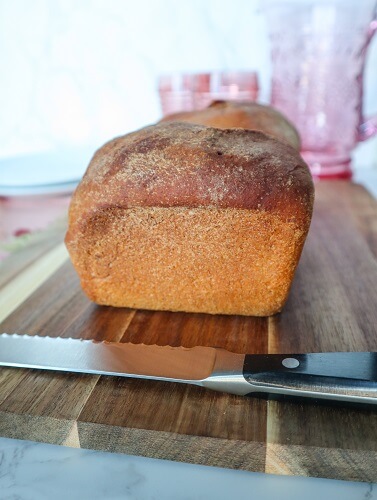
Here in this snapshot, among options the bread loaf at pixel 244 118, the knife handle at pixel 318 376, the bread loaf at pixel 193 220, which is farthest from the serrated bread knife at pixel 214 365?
the bread loaf at pixel 244 118

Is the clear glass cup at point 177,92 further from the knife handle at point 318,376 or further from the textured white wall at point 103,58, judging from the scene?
the knife handle at point 318,376

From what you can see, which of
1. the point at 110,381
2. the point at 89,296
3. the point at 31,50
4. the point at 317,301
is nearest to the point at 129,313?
the point at 89,296

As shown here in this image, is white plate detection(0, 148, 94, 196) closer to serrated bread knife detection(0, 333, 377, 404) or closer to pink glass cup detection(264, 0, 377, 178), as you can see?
pink glass cup detection(264, 0, 377, 178)

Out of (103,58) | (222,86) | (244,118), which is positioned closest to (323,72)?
(222,86)

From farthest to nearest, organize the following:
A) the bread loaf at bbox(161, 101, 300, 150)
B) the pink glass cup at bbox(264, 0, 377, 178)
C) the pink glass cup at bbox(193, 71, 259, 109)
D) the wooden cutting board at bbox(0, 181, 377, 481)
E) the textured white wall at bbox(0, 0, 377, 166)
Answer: the textured white wall at bbox(0, 0, 377, 166) → the pink glass cup at bbox(193, 71, 259, 109) → the pink glass cup at bbox(264, 0, 377, 178) → the bread loaf at bbox(161, 101, 300, 150) → the wooden cutting board at bbox(0, 181, 377, 481)

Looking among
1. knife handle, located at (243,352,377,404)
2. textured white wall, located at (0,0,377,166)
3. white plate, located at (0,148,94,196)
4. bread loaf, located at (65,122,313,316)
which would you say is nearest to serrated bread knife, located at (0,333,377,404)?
knife handle, located at (243,352,377,404)

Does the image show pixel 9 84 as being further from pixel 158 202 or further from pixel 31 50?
pixel 158 202
